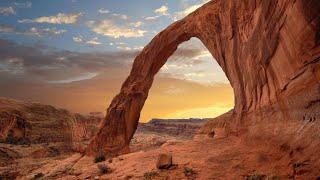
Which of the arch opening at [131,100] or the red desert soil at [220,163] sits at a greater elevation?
the arch opening at [131,100]

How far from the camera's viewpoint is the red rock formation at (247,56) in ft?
33.7

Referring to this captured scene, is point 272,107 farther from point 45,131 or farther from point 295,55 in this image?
point 45,131

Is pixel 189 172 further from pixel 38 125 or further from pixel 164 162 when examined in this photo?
pixel 38 125

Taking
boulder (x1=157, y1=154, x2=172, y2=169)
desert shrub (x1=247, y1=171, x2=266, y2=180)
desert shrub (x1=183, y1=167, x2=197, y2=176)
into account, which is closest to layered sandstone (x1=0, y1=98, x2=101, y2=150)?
boulder (x1=157, y1=154, x2=172, y2=169)

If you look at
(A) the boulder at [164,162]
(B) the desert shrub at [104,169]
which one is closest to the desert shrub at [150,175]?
(A) the boulder at [164,162]

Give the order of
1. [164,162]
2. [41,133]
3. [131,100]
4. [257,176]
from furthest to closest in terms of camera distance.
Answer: [41,133] → [131,100] → [164,162] → [257,176]

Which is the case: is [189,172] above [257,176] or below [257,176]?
below

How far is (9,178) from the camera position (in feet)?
88.9

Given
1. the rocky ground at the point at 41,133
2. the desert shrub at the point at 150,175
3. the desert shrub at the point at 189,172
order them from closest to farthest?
the desert shrub at the point at 189,172
the desert shrub at the point at 150,175
the rocky ground at the point at 41,133

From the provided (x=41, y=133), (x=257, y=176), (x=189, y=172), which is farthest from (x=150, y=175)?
(x=41, y=133)

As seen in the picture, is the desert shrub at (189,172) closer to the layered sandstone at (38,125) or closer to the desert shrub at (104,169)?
the desert shrub at (104,169)

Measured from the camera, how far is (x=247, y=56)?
1509 cm

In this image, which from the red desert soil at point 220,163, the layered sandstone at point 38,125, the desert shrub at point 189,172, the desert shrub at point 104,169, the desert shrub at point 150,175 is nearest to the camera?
the red desert soil at point 220,163

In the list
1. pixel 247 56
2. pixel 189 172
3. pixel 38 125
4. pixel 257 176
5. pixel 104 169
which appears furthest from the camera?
pixel 38 125
